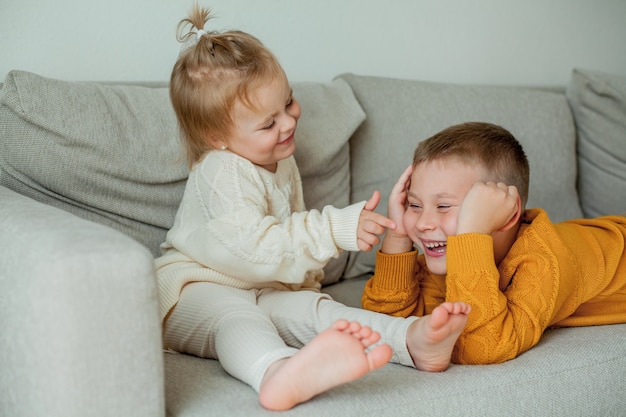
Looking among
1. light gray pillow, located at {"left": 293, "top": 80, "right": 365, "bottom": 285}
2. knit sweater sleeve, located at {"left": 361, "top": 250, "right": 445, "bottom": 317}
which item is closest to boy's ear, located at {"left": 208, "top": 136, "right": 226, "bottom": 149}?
light gray pillow, located at {"left": 293, "top": 80, "right": 365, "bottom": 285}

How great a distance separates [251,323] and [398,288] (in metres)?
0.41

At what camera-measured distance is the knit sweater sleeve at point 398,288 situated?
160cm

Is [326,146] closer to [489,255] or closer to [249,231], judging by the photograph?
[249,231]

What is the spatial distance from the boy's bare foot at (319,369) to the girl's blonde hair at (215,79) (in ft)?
2.03

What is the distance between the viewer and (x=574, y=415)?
1.30 m

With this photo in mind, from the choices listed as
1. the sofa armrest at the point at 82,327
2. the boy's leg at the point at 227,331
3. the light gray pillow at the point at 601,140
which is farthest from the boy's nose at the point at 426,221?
the light gray pillow at the point at 601,140

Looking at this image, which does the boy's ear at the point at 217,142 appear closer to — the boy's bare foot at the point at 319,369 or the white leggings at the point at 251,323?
the white leggings at the point at 251,323

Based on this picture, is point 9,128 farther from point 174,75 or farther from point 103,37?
point 103,37

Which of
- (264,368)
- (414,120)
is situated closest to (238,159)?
(264,368)

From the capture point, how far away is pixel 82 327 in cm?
98

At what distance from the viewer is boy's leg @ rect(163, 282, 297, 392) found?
1.19m

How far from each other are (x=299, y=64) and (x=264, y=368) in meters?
1.30

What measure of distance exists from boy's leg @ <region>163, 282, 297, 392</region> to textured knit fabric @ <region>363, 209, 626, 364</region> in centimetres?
33

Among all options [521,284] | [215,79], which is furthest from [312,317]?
[215,79]
